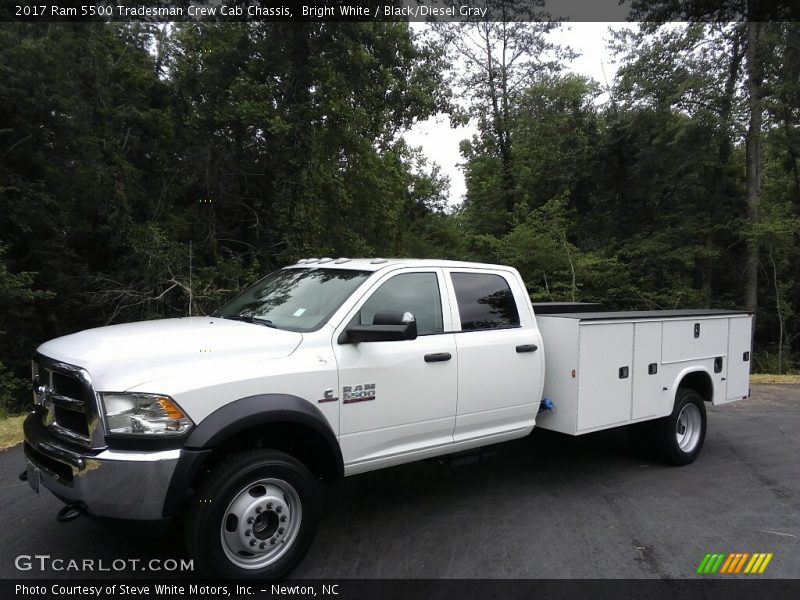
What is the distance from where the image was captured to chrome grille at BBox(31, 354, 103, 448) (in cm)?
308

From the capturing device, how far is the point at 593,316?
5.22 m

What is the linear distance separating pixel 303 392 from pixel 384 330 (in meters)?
0.63

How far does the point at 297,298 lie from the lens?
4293 mm

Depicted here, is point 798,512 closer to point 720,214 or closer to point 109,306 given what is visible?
point 109,306

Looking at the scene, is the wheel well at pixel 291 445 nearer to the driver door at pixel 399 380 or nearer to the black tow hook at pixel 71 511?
the driver door at pixel 399 380

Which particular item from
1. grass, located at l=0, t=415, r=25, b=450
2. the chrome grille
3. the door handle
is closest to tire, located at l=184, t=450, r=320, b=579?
the chrome grille

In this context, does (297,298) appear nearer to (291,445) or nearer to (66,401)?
(291,445)

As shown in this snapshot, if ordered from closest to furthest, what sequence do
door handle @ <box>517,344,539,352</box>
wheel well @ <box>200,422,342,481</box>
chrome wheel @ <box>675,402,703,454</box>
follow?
wheel well @ <box>200,422,342,481</box>
door handle @ <box>517,344,539,352</box>
chrome wheel @ <box>675,402,703,454</box>

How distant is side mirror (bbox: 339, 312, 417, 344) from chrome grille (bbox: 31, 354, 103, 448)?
148cm

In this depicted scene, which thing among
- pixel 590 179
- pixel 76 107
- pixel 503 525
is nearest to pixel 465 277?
pixel 503 525

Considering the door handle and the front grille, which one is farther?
the door handle

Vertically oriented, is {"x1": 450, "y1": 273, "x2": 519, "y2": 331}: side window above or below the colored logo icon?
above

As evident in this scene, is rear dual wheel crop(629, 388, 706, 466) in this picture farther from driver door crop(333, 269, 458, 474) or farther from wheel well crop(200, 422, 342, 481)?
wheel well crop(200, 422, 342, 481)

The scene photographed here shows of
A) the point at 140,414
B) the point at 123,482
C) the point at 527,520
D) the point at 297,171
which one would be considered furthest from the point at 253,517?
the point at 297,171
